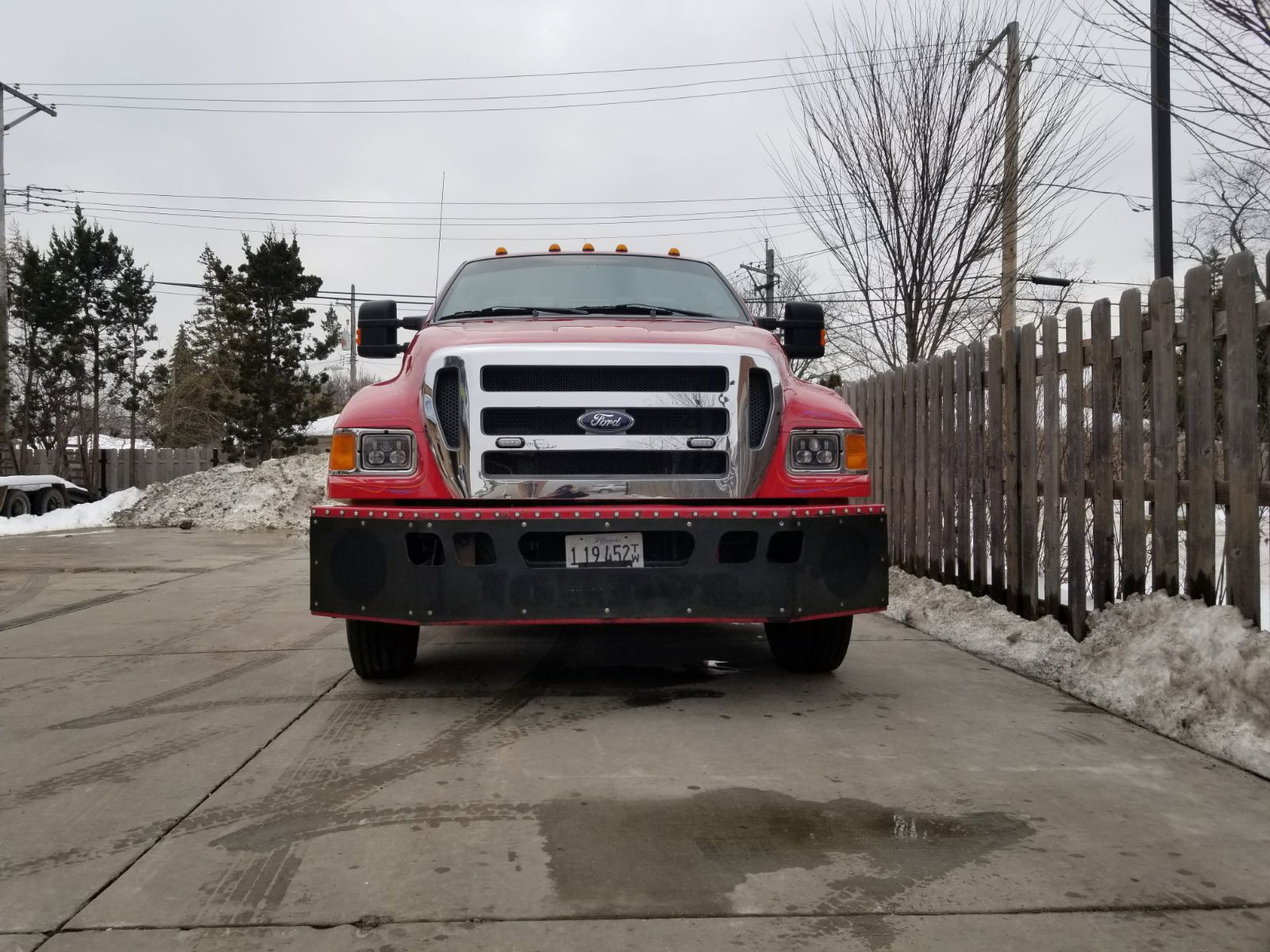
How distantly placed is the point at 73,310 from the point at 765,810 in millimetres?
40414

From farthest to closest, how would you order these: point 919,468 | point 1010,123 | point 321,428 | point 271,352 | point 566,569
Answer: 1. point 321,428
2. point 271,352
3. point 1010,123
4. point 919,468
5. point 566,569

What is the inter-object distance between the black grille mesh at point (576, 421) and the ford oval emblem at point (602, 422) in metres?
0.03

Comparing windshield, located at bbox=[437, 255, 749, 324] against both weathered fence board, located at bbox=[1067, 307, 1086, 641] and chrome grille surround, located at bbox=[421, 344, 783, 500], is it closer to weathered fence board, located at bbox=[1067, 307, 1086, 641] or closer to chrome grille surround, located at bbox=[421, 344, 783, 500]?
chrome grille surround, located at bbox=[421, 344, 783, 500]

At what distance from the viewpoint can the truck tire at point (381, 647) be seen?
5.09 metres

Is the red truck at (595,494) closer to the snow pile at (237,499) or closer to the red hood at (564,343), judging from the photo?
the red hood at (564,343)

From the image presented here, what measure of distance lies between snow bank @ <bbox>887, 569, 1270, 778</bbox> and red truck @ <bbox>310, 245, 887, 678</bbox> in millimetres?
1212

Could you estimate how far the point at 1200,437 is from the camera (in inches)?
190

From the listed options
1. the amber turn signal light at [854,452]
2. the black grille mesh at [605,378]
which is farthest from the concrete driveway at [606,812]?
the black grille mesh at [605,378]

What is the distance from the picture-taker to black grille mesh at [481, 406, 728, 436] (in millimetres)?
4590

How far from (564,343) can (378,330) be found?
1621 mm

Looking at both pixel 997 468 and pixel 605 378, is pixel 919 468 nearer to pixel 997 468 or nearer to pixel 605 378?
pixel 997 468

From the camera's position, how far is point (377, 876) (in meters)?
2.82

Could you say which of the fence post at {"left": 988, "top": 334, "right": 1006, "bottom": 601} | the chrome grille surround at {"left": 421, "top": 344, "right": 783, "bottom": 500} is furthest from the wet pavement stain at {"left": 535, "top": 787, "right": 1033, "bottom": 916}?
the fence post at {"left": 988, "top": 334, "right": 1006, "bottom": 601}

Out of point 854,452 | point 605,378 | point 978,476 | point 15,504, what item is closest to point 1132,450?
point 854,452
